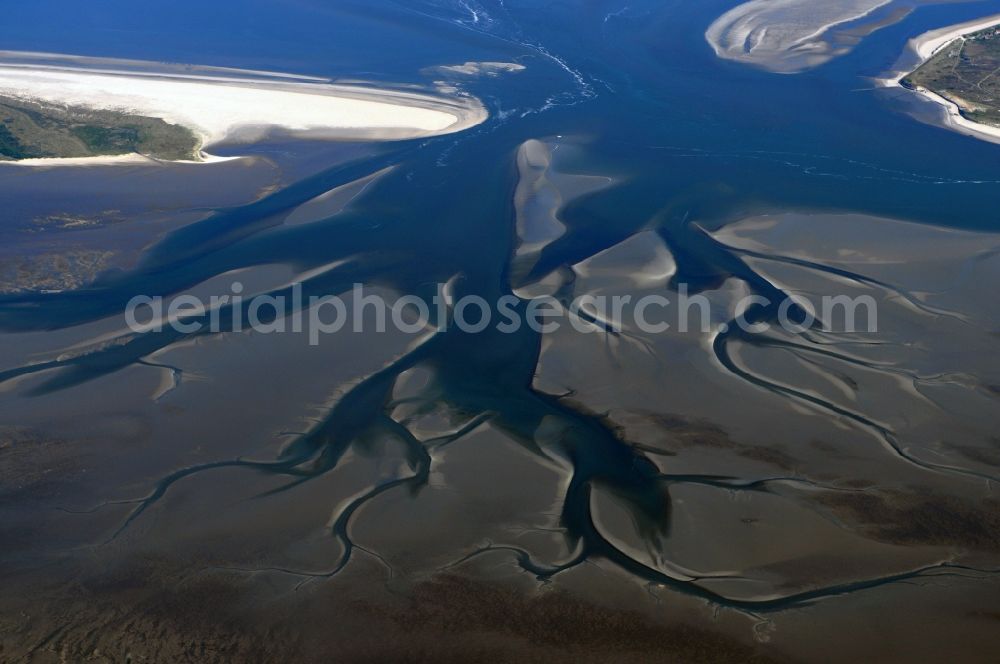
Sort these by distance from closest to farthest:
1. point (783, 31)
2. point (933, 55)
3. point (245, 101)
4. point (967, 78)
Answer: point (245, 101) < point (967, 78) < point (933, 55) < point (783, 31)

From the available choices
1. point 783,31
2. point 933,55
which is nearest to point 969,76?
point 933,55

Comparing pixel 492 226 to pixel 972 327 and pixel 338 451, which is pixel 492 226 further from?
pixel 972 327

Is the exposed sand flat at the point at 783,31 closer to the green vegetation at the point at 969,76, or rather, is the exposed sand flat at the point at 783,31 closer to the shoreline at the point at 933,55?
the shoreline at the point at 933,55

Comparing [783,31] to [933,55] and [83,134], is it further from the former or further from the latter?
[83,134]

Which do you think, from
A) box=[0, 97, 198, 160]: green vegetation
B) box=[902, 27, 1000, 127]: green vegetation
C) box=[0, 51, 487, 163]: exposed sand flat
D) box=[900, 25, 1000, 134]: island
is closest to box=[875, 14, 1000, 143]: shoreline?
box=[900, 25, 1000, 134]: island

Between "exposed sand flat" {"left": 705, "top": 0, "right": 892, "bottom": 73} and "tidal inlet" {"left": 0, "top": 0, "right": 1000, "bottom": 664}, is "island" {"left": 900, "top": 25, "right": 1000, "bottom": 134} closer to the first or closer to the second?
"tidal inlet" {"left": 0, "top": 0, "right": 1000, "bottom": 664}

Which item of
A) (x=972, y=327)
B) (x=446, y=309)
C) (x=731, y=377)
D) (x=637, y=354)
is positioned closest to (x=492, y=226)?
(x=446, y=309)

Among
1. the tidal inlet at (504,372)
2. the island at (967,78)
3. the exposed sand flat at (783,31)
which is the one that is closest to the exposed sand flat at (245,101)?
the tidal inlet at (504,372)
